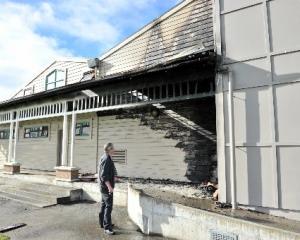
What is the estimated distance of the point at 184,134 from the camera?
35.4 ft

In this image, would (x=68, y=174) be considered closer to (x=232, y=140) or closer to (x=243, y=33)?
(x=232, y=140)

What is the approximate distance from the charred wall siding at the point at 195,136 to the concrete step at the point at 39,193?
3.71 m

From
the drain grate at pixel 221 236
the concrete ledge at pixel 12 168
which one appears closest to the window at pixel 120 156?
the concrete ledge at pixel 12 168

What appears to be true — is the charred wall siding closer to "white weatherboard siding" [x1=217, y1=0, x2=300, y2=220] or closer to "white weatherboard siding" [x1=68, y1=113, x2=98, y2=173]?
"white weatherboard siding" [x1=217, y1=0, x2=300, y2=220]

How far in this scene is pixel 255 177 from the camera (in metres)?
6.10

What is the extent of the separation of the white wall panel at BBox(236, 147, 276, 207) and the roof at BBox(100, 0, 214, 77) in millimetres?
4574

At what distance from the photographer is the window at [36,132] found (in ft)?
56.5

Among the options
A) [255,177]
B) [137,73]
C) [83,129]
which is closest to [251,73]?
[255,177]

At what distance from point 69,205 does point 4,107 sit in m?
8.79

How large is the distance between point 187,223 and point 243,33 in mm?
3974

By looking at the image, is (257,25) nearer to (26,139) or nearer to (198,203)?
(198,203)

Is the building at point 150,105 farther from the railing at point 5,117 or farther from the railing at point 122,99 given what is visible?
the railing at point 5,117

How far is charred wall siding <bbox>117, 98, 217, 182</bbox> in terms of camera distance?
1010 cm

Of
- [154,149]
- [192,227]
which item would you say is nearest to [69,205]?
[154,149]
